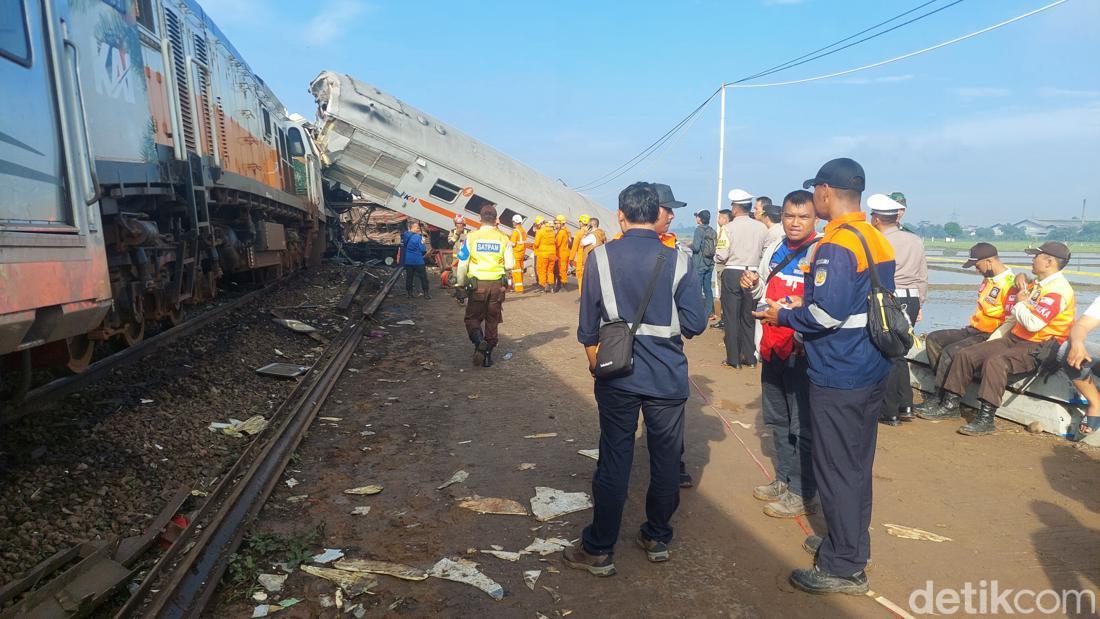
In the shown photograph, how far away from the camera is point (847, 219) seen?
10.7ft

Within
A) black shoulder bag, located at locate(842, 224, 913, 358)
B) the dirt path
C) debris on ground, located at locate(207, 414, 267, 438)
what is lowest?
the dirt path

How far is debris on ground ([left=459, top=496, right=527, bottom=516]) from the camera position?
4.05 m

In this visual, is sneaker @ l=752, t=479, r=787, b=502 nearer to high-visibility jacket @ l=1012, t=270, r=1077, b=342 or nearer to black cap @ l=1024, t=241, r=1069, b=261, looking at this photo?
high-visibility jacket @ l=1012, t=270, r=1077, b=342

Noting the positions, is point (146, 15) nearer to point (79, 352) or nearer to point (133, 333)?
point (133, 333)

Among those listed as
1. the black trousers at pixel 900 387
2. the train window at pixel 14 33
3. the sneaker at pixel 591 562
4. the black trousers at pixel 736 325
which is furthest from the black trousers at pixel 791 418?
the train window at pixel 14 33

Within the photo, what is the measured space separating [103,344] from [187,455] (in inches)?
120

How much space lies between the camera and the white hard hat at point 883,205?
5328 mm

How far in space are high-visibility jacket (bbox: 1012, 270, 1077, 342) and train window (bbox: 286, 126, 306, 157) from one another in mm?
14880

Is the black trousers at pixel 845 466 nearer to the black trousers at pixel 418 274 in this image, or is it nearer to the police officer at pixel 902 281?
the police officer at pixel 902 281

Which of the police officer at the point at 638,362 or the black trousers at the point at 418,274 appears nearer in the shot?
the police officer at the point at 638,362

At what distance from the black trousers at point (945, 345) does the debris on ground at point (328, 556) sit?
16.8 feet

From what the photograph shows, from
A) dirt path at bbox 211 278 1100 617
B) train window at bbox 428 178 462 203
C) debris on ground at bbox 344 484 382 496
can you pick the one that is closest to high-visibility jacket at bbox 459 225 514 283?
dirt path at bbox 211 278 1100 617

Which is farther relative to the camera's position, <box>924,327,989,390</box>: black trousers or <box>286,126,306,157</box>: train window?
<box>286,126,306,157</box>: train window

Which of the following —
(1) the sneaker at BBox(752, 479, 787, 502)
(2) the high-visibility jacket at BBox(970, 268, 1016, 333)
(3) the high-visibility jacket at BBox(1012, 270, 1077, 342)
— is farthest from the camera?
(2) the high-visibility jacket at BBox(970, 268, 1016, 333)
